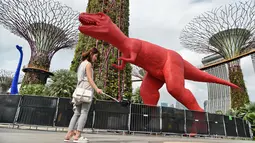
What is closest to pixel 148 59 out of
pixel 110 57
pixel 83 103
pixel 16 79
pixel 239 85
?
pixel 83 103

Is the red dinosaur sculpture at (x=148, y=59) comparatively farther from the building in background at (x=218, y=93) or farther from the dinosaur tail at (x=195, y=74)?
the building in background at (x=218, y=93)

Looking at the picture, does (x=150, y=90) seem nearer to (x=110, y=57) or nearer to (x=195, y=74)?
(x=195, y=74)

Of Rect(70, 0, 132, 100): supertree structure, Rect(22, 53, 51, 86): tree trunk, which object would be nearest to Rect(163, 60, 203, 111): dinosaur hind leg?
Rect(70, 0, 132, 100): supertree structure

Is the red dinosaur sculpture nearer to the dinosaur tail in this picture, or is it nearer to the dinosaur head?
the dinosaur head

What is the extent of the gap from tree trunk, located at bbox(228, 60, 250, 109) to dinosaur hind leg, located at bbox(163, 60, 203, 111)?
1615cm

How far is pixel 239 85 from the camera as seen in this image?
2375 centimetres

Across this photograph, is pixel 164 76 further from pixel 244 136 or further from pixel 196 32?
pixel 196 32

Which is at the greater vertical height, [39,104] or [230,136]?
[39,104]

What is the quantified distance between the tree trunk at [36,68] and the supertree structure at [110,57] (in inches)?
308

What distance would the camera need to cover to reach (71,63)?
18500mm

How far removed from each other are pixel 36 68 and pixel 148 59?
1856 centimetres

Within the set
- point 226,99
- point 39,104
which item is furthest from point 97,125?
point 226,99

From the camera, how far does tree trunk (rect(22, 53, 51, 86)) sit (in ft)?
78.8

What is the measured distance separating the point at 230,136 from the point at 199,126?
2.12 metres
